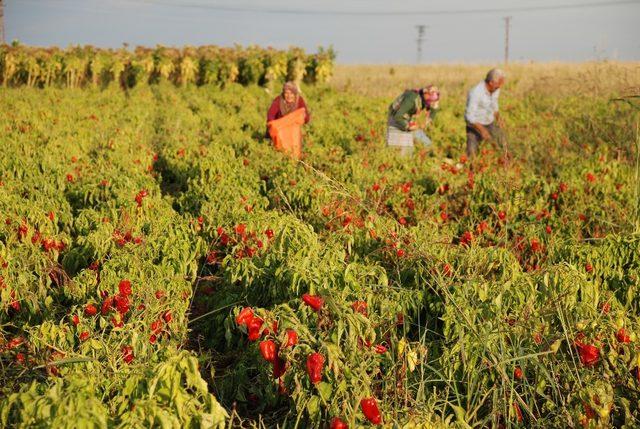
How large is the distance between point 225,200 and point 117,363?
9.06 feet

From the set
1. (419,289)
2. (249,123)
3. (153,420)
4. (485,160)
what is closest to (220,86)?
(249,123)

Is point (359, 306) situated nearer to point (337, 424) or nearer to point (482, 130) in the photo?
point (337, 424)

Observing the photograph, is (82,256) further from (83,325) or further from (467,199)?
(467,199)

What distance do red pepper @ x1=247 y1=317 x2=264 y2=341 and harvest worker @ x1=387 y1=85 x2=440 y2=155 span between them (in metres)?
6.36

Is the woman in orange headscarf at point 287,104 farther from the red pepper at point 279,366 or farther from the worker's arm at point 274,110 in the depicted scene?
the red pepper at point 279,366

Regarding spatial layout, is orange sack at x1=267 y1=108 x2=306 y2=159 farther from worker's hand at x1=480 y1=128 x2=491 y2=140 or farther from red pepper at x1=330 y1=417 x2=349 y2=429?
red pepper at x1=330 y1=417 x2=349 y2=429

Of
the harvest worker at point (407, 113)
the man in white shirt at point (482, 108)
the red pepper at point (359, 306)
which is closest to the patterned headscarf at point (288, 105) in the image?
the harvest worker at point (407, 113)

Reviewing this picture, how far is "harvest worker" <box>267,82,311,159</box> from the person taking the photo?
9.12 metres

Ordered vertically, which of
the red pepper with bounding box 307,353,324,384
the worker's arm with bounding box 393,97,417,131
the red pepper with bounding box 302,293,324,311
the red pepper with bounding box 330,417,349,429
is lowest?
the red pepper with bounding box 330,417,349,429

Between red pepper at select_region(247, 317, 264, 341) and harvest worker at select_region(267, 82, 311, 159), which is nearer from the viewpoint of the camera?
red pepper at select_region(247, 317, 264, 341)

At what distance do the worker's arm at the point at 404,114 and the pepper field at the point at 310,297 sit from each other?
71 cm

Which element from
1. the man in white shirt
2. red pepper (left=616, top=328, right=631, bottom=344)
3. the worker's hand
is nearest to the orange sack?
the man in white shirt

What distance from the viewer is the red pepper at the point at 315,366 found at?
2432 millimetres

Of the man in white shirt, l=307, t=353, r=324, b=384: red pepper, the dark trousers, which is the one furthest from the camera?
the dark trousers
